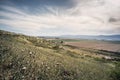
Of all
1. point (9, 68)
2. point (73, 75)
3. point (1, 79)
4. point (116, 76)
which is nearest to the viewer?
point (1, 79)

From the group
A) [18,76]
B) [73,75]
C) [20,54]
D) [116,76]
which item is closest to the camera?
[18,76]

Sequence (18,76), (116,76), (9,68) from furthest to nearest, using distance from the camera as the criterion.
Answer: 1. (116,76)
2. (9,68)
3. (18,76)

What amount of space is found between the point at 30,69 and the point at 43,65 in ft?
7.03

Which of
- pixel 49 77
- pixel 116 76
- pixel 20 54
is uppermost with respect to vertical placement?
pixel 20 54

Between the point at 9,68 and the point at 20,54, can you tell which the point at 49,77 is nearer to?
the point at 9,68

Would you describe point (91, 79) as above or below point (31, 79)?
below

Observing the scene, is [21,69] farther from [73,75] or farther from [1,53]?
[73,75]

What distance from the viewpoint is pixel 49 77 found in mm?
13875

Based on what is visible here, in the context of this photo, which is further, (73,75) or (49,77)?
(73,75)

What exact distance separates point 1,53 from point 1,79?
527 centimetres

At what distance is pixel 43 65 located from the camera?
53.0 ft

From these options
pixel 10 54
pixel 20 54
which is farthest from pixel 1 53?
pixel 20 54

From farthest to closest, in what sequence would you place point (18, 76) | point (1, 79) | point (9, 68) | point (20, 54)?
point (20, 54)
point (9, 68)
point (18, 76)
point (1, 79)


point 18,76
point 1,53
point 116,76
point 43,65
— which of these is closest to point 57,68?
Result: point 43,65
